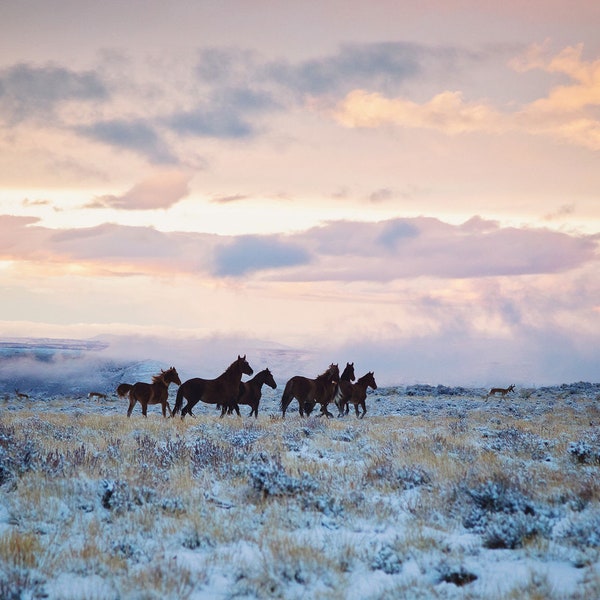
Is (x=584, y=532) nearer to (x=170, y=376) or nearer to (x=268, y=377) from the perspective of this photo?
(x=268, y=377)

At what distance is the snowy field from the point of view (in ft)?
16.4

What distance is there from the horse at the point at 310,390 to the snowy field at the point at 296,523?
1009 centimetres

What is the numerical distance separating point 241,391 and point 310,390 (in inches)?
105

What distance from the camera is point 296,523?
21.5ft

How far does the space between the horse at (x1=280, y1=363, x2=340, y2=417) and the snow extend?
10066mm

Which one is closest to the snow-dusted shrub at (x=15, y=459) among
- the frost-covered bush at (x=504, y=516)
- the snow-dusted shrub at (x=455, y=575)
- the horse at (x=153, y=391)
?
the snow-dusted shrub at (x=455, y=575)

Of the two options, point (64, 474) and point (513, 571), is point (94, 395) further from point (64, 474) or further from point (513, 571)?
point (513, 571)

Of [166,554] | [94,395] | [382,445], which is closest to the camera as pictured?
[166,554]

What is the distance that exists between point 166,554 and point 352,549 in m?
1.89

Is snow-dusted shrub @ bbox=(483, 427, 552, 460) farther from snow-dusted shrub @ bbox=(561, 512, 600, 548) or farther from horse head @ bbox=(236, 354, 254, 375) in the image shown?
horse head @ bbox=(236, 354, 254, 375)

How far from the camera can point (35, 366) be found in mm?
102312

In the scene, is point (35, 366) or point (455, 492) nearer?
point (455, 492)

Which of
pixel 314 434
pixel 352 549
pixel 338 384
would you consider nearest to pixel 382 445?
pixel 314 434

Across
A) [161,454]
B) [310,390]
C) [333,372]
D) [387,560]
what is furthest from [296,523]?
[333,372]
